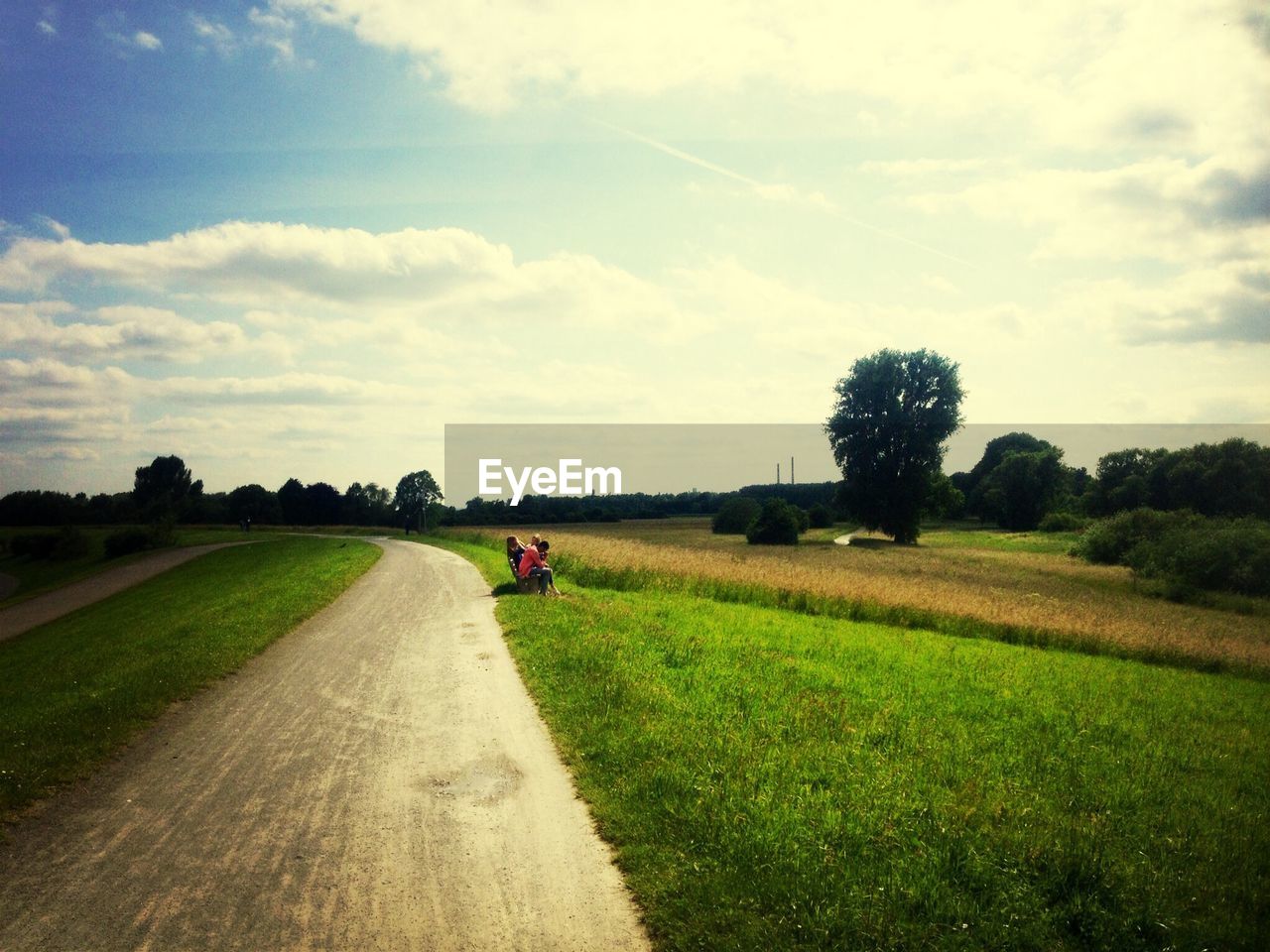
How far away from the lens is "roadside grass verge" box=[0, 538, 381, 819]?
809cm

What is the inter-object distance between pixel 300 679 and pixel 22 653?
16701mm

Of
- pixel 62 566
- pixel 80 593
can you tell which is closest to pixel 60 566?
pixel 62 566

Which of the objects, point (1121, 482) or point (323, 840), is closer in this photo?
point (323, 840)

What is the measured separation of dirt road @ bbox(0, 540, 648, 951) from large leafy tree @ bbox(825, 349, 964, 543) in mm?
53342

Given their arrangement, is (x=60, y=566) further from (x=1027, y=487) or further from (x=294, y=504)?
(x=1027, y=487)

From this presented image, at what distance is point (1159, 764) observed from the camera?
8.45m

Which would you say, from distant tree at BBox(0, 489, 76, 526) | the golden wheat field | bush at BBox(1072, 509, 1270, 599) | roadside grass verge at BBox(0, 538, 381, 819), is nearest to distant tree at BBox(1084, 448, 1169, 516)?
bush at BBox(1072, 509, 1270, 599)

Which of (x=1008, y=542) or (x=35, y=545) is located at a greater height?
(x=35, y=545)

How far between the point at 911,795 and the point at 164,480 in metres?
142

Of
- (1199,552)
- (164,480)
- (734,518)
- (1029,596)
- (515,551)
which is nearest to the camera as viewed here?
(515,551)

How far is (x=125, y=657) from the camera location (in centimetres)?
1385

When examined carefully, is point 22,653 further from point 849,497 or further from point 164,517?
point 849,497

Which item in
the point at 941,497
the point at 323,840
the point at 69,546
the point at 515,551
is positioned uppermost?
the point at 941,497

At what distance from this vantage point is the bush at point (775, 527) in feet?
187
